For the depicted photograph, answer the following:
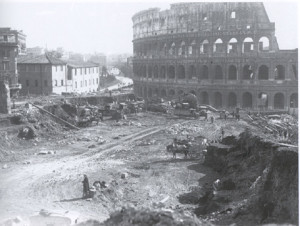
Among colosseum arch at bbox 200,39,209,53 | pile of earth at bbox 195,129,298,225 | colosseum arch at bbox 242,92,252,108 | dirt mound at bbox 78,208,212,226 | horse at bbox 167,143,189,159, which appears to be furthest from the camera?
colosseum arch at bbox 200,39,209,53

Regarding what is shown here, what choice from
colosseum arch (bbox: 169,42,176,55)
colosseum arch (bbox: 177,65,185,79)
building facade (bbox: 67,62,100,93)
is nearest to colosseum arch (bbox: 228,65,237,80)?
colosseum arch (bbox: 177,65,185,79)

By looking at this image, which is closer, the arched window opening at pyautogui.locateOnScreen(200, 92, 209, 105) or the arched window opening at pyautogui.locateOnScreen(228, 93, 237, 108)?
the arched window opening at pyautogui.locateOnScreen(228, 93, 237, 108)

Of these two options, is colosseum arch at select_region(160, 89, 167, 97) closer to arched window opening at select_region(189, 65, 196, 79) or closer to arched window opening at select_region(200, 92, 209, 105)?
arched window opening at select_region(189, 65, 196, 79)

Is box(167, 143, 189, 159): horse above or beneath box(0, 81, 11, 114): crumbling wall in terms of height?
beneath

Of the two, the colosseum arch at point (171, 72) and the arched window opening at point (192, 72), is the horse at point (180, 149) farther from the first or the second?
the colosseum arch at point (171, 72)

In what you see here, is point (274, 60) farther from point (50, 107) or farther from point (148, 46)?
point (50, 107)

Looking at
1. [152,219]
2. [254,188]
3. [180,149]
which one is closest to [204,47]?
[180,149]

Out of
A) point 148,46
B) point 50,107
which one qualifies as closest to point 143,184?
point 50,107
